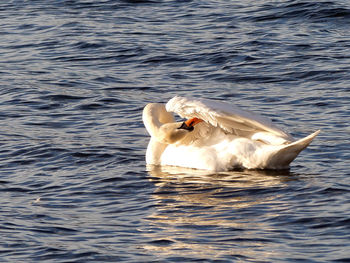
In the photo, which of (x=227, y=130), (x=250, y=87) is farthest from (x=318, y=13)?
(x=227, y=130)

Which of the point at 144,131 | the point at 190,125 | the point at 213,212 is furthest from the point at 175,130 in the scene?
the point at 213,212

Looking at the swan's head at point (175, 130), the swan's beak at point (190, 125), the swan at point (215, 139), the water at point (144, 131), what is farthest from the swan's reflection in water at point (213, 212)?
the swan's beak at point (190, 125)

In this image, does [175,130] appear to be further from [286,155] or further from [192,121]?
[286,155]

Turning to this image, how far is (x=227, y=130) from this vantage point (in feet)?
38.4

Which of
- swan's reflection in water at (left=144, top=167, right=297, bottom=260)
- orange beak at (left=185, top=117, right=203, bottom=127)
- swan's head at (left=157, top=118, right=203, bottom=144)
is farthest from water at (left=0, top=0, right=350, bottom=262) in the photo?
orange beak at (left=185, top=117, right=203, bottom=127)

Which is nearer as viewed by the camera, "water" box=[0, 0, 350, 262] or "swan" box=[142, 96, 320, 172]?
"water" box=[0, 0, 350, 262]

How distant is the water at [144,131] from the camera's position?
28.9 ft

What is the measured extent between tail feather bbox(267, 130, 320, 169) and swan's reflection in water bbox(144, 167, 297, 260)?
11 cm

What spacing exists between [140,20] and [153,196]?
12.0m

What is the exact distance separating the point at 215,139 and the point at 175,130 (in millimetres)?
539

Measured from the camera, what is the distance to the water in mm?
8805

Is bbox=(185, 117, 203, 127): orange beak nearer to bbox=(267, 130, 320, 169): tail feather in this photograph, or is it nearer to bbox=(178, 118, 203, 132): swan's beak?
bbox=(178, 118, 203, 132): swan's beak

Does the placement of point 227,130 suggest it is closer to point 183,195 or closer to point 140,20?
point 183,195

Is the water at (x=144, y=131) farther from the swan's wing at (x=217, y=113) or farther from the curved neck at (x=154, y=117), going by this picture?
the swan's wing at (x=217, y=113)
